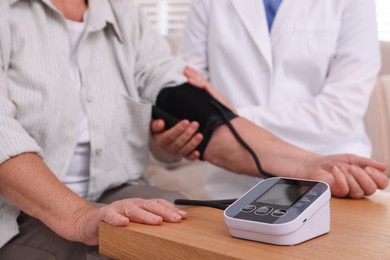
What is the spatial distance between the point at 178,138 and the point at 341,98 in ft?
1.56

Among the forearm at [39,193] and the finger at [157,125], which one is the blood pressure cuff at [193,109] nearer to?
the finger at [157,125]

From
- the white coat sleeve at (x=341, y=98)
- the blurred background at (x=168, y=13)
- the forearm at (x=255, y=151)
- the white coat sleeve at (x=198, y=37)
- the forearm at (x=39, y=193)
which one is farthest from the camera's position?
the blurred background at (x=168, y=13)

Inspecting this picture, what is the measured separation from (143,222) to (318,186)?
0.23m

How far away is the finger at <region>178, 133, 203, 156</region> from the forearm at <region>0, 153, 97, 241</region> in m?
0.33

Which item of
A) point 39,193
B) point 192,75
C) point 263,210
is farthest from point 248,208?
point 192,75

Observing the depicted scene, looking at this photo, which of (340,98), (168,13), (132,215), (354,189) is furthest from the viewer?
(168,13)

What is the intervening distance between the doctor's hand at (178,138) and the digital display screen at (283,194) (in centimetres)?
46

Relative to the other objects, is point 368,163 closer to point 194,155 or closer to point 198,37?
point 194,155

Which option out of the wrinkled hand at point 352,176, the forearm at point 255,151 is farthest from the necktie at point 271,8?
the wrinkled hand at point 352,176

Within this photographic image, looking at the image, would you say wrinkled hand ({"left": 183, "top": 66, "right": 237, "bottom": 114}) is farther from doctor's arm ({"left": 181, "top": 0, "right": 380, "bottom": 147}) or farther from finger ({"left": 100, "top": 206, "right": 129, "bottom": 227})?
finger ({"left": 100, "top": 206, "right": 129, "bottom": 227})

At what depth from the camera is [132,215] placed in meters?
0.77

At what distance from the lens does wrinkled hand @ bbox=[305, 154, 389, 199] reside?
0.93 m

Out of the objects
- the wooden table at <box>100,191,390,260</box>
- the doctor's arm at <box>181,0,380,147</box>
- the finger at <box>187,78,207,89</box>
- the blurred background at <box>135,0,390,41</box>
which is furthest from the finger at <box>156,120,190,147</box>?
the blurred background at <box>135,0,390,41</box>

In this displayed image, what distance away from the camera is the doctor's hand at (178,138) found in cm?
120
